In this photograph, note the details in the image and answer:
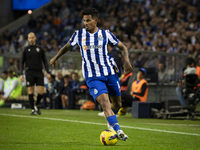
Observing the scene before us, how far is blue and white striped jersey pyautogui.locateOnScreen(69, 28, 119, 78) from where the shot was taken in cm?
604

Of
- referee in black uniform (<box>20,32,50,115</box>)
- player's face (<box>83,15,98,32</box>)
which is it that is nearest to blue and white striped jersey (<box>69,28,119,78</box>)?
player's face (<box>83,15,98,32</box>)

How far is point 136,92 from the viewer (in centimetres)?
1169

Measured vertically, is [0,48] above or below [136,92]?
above

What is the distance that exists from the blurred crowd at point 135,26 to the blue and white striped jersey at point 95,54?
7.55 meters

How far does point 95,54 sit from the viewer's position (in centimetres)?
606

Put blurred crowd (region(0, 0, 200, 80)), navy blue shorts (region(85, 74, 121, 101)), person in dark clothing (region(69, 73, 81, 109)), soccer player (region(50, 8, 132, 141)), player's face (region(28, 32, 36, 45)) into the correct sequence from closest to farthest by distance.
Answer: navy blue shorts (region(85, 74, 121, 101))
soccer player (region(50, 8, 132, 141))
player's face (region(28, 32, 36, 45))
person in dark clothing (region(69, 73, 81, 109))
blurred crowd (region(0, 0, 200, 80))

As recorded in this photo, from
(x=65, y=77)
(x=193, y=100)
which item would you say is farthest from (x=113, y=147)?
(x=65, y=77)

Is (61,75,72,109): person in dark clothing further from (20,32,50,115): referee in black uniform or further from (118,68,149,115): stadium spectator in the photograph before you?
(20,32,50,115): referee in black uniform

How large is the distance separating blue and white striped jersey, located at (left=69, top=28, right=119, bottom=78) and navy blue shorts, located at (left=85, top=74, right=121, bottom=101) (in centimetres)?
6

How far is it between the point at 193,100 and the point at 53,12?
60.5ft

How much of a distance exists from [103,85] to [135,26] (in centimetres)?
1557

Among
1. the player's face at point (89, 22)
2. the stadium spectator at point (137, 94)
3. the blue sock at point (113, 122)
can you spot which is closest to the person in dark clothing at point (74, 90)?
the stadium spectator at point (137, 94)

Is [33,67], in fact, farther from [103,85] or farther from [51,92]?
[103,85]

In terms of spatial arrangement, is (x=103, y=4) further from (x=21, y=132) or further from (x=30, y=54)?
(x=21, y=132)
